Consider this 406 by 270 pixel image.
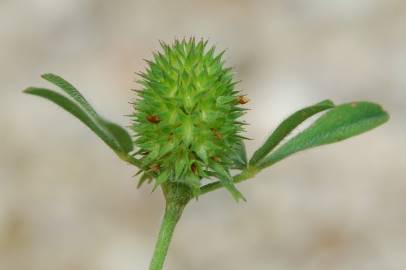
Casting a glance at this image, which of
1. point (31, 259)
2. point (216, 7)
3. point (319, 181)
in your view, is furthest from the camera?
point (216, 7)

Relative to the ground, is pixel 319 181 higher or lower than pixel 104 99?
lower

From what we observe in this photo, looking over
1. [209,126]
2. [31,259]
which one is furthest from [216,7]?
[209,126]

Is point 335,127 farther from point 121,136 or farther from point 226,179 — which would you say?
point 121,136

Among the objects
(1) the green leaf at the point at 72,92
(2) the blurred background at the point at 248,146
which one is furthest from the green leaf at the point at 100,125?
(2) the blurred background at the point at 248,146

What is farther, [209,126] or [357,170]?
[357,170]

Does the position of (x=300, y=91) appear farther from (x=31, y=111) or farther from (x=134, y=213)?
(x=31, y=111)

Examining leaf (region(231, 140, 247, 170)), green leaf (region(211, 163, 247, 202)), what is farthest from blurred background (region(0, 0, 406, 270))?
green leaf (region(211, 163, 247, 202))
